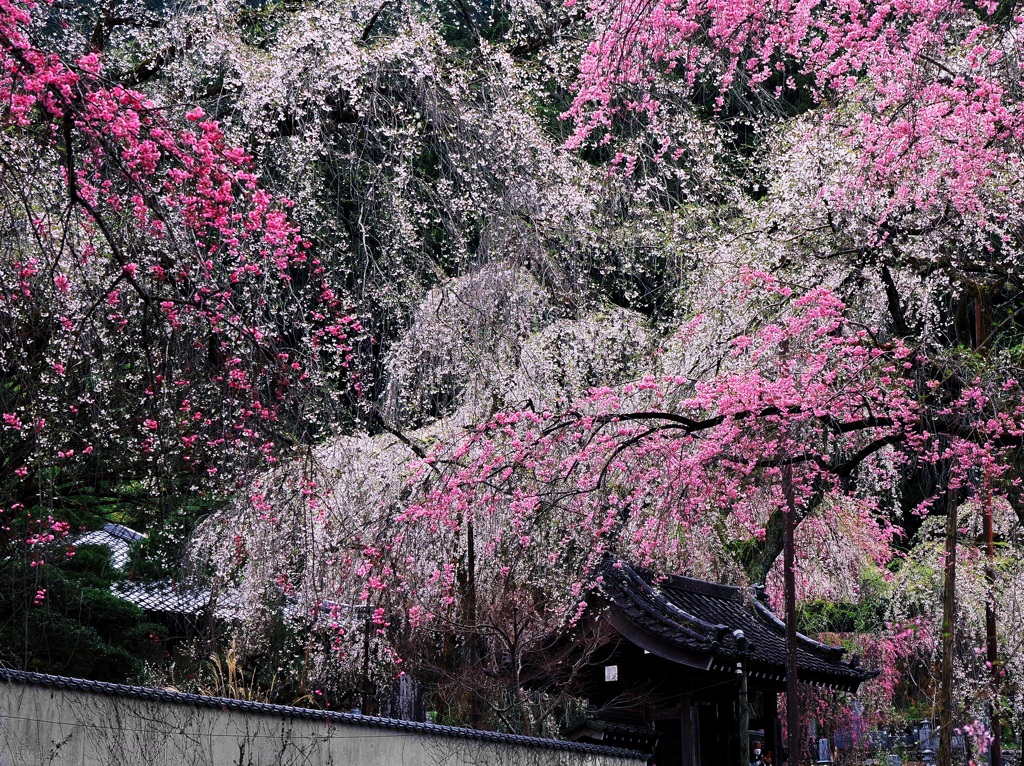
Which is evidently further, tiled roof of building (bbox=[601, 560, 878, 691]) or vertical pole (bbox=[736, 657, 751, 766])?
vertical pole (bbox=[736, 657, 751, 766])

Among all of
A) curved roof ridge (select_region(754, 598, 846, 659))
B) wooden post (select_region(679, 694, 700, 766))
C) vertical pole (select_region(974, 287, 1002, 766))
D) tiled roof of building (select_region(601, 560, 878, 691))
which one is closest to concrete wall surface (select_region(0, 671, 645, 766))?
tiled roof of building (select_region(601, 560, 878, 691))

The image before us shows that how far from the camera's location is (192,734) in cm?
480

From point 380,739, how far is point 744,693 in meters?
4.14

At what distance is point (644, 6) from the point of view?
19.0ft

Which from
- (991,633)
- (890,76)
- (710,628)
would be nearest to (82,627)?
(710,628)

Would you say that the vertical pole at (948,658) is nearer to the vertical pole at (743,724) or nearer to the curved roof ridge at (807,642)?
the curved roof ridge at (807,642)

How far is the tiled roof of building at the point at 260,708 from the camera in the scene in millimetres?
4277

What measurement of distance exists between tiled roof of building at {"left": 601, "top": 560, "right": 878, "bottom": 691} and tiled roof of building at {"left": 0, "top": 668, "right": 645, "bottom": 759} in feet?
5.11

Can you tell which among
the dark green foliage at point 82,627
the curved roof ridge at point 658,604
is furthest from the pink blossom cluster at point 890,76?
the dark green foliage at point 82,627

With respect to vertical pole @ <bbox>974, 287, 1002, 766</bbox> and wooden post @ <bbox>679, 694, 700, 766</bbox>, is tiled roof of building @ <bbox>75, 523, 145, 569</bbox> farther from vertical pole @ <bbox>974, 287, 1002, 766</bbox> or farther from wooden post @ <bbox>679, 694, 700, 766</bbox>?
vertical pole @ <bbox>974, 287, 1002, 766</bbox>

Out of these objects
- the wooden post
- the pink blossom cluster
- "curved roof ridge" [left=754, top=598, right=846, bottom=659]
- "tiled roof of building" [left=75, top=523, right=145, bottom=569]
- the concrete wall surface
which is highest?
the pink blossom cluster

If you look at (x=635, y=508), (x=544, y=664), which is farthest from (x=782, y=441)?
(x=544, y=664)

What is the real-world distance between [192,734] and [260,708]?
372 mm

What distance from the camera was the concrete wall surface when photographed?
421cm
